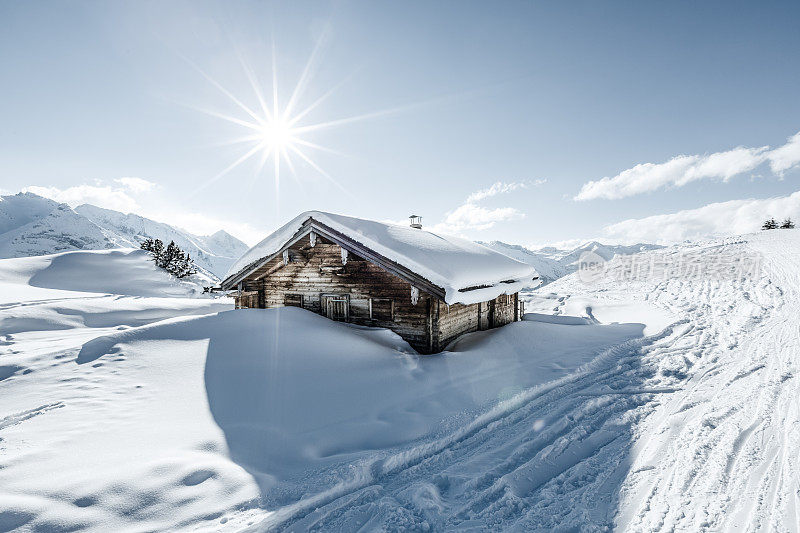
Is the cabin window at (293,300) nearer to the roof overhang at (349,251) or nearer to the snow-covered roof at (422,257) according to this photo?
the roof overhang at (349,251)

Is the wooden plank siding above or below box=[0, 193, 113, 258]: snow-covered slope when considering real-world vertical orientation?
below

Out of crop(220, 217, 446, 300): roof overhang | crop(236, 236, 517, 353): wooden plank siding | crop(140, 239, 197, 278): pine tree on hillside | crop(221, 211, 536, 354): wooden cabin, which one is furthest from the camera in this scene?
crop(140, 239, 197, 278): pine tree on hillside

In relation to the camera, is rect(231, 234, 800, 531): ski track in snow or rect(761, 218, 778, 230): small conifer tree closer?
rect(231, 234, 800, 531): ski track in snow

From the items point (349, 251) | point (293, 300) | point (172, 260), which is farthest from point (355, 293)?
point (172, 260)

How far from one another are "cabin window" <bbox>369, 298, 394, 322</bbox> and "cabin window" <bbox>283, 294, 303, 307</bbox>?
2.62 meters

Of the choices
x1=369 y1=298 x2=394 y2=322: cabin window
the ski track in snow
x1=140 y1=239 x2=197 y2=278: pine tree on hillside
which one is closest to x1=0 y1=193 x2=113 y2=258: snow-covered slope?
x1=140 y1=239 x2=197 y2=278: pine tree on hillside

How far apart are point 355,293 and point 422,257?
8.24 ft

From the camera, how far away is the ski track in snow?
11.1ft

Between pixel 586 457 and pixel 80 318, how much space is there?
52.3ft

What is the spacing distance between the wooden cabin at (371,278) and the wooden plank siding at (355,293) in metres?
0.03

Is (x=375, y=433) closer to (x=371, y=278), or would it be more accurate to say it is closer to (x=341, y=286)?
(x=371, y=278)

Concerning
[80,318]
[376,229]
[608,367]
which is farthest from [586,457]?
[80,318]

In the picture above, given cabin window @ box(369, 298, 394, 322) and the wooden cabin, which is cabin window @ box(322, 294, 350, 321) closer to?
the wooden cabin

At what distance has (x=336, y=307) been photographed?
34.5 feet
